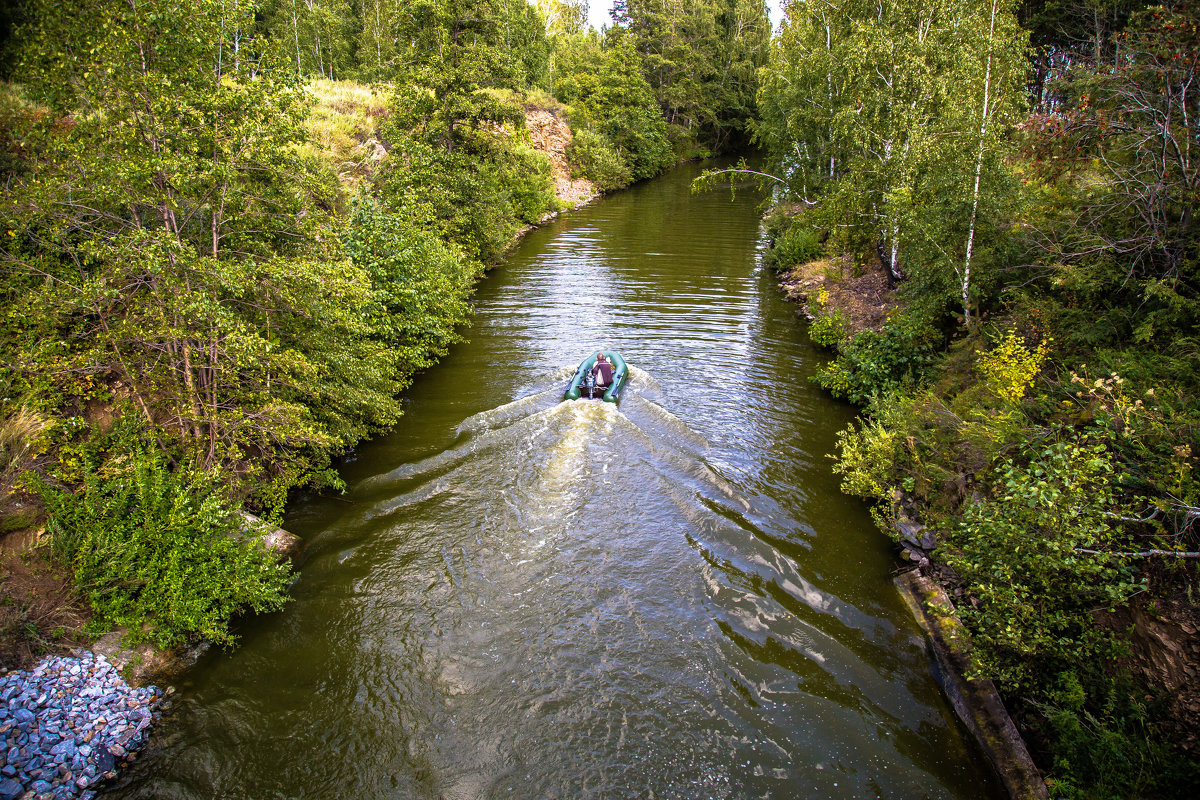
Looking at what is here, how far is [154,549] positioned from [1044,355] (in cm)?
1222

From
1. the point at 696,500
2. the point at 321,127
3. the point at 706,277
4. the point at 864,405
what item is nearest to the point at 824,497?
the point at 696,500

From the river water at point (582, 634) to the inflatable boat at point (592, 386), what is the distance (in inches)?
17.8

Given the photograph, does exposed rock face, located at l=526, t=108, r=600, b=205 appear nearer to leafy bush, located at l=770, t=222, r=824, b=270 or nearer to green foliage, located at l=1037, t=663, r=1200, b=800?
leafy bush, located at l=770, t=222, r=824, b=270

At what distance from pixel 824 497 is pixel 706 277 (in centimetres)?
1419

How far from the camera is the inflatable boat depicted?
12273 millimetres

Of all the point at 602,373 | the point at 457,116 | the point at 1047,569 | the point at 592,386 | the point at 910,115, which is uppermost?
the point at 457,116

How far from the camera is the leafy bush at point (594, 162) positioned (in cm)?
4094

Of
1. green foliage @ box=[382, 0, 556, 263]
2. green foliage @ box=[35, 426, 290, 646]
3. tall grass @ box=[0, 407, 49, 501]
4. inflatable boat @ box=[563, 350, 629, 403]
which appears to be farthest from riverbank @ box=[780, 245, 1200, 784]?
green foliage @ box=[382, 0, 556, 263]

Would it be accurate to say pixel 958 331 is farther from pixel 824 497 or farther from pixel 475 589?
pixel 475 589

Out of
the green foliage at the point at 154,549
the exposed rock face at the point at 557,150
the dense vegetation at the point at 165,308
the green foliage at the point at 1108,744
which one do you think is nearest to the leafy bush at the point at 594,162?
the exposed rock face at the point at 557,150

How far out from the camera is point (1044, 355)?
8.36 meters

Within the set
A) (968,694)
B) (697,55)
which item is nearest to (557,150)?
(697,55)

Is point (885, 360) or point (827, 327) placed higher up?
point (827, 327)

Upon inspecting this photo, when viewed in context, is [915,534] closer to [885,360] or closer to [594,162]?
[885,360]
